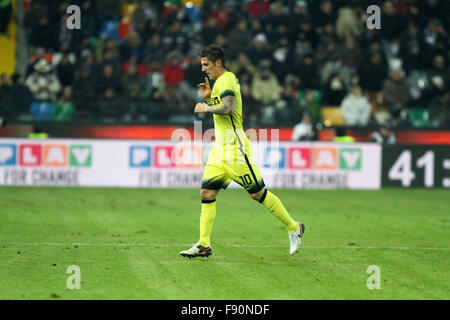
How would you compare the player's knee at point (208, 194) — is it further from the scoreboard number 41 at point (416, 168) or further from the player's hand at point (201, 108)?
the scoreboard number 41 at point (416, 168)

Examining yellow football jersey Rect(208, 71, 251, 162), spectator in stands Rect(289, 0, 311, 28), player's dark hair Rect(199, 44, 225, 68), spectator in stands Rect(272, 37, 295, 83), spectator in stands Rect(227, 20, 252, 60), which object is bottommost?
yellow football jersey Rect(208, 71, 251, 162)

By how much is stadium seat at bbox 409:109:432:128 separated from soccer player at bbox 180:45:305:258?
1447cm

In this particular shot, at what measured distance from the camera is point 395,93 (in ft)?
79.5

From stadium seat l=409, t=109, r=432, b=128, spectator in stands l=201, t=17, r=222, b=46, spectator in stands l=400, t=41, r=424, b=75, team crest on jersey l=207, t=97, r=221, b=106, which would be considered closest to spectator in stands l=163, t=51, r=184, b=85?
spectator in stands l=201, t=17, r=222, b=46

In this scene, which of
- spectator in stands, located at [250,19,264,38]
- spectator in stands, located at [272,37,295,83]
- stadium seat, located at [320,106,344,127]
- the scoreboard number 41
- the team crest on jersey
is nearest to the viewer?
the team crest on jersey

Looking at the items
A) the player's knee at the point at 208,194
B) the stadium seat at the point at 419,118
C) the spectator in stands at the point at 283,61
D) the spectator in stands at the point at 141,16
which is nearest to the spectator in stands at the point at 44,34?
the spectator in stands at the point at 141,16

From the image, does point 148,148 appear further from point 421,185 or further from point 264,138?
point 421,185

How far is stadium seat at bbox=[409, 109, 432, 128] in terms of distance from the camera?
23.8 meters

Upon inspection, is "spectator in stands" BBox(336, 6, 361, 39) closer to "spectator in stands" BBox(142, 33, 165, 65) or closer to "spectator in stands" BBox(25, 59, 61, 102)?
"spectator in stands" BBox(142, 33, 165, 65)

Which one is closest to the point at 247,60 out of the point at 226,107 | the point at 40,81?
the point at 40,81

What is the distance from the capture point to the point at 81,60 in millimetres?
24234

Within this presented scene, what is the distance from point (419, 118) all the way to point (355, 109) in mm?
1899

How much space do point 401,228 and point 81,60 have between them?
12984 mm

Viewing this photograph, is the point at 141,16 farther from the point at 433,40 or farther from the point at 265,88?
the point at 433,40
